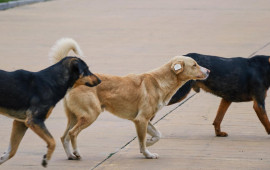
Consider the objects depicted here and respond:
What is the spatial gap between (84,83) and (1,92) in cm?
99

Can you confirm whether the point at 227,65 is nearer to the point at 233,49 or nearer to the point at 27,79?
the point at 27,79

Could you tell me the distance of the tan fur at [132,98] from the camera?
27.7 ft

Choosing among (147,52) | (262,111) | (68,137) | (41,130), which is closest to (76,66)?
(41,130)

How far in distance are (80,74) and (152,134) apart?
1440mm

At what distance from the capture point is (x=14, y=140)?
8008 millimetres

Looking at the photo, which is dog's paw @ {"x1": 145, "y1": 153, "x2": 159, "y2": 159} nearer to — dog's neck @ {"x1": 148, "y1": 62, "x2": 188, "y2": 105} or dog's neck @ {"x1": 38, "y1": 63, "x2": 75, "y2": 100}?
dog's neck @ {"x1": 148, "y1": 62, "x2": 188, "y2": 105}

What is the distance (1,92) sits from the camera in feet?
25.0

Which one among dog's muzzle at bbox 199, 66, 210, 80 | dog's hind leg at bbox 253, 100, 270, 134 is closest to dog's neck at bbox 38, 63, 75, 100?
dog's muzzle at bbox 199, 66, 210, 80

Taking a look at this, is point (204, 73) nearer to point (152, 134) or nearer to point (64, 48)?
point (152, 134)

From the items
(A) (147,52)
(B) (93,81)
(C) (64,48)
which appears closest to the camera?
(B) (93,81)

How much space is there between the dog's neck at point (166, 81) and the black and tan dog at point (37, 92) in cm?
107

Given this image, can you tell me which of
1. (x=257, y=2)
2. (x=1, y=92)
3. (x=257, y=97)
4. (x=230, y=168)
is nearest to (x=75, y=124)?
(x=1, y=92)

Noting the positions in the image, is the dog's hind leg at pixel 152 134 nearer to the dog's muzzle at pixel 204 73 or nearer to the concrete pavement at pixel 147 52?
the concrete pavement at pixel 147 52

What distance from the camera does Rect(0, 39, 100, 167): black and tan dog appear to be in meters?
7.69
